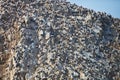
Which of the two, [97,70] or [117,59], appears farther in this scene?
[117,59]

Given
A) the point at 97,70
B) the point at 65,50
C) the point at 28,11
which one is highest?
the point at 28,11

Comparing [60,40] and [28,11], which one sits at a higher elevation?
[28,11]

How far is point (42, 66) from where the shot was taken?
19.5m

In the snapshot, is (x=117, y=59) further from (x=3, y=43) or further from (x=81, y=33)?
(x=3, y=43)

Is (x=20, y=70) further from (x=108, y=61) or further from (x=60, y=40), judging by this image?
(x=108, y=61)

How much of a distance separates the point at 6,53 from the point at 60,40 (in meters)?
4.55

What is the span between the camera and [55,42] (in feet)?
72.1

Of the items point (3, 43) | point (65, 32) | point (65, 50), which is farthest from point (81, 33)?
point (3, 43)

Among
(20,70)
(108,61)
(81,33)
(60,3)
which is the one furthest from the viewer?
(60,3)

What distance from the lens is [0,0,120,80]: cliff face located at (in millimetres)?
19422

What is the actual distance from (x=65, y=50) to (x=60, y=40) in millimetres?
1258

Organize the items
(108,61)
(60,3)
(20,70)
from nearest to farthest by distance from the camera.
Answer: (20,70) → (108,61) → (60,3)

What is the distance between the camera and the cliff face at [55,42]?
19422mm

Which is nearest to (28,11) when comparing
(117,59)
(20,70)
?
(20,70)
